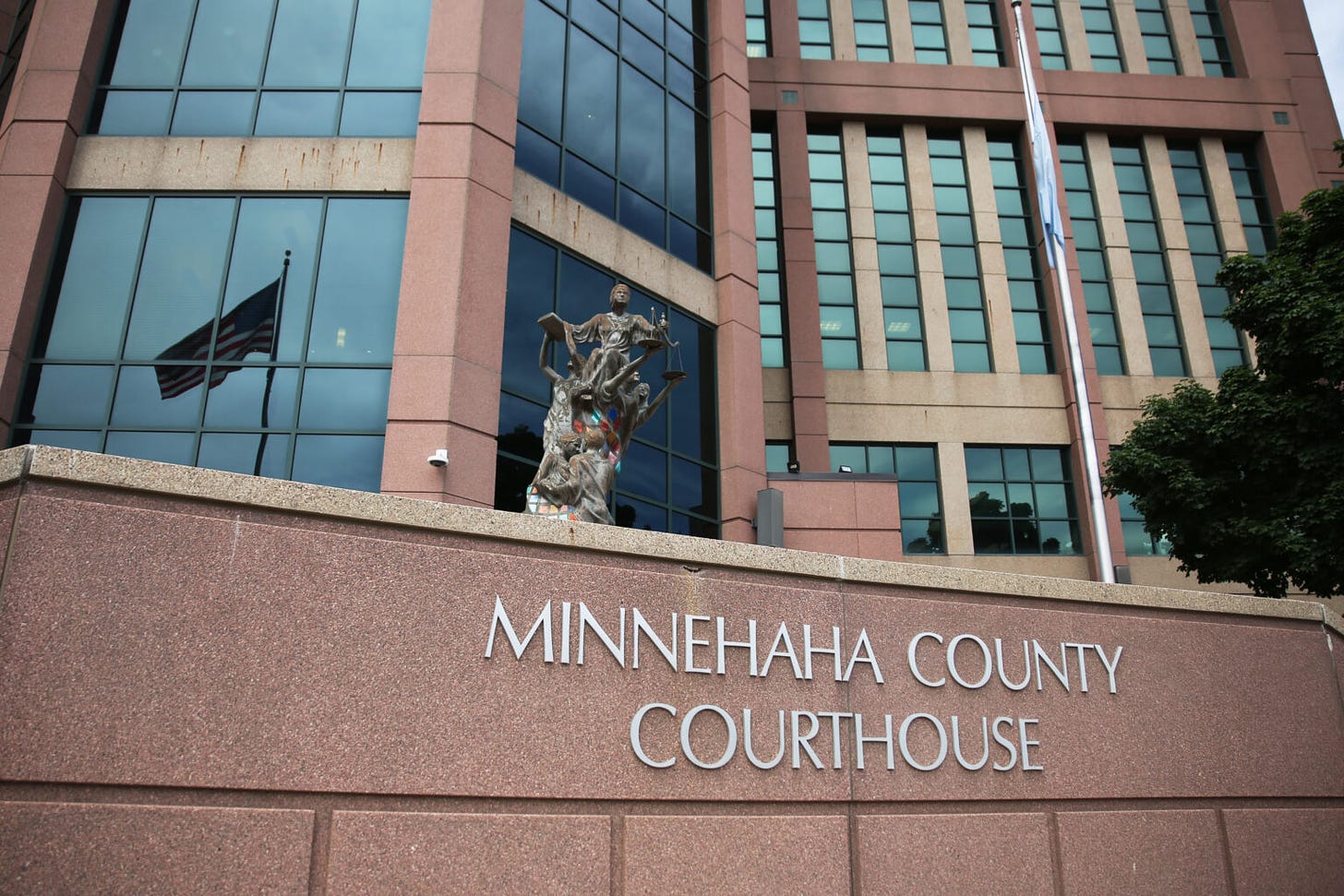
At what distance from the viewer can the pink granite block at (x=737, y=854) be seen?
482cm

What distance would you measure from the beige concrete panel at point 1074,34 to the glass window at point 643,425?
17613 mm

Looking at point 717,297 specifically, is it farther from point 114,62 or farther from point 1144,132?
point 1144,132

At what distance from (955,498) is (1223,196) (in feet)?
42.5

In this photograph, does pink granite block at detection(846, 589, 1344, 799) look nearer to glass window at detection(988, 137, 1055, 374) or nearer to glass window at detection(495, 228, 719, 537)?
glass window at detection(495, 228, 719, 537)

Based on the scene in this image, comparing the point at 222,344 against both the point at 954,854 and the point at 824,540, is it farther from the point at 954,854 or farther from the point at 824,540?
the point at 954,854

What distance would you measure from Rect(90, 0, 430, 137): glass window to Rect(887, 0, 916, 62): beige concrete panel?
17441 mm

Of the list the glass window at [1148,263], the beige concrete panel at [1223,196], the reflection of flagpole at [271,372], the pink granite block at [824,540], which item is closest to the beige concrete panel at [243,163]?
the reflection of flagpole at [271,372]

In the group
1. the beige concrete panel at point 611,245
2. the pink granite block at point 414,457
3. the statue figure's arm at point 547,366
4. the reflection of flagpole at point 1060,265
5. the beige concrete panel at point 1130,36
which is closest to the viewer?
the statue figure's arm at point 547,366

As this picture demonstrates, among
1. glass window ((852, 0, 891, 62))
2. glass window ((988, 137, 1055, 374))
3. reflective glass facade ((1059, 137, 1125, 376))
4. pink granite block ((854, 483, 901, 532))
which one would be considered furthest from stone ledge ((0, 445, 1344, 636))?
glass window ((852, 0, 891, 62))

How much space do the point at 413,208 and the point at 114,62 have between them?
5901mm

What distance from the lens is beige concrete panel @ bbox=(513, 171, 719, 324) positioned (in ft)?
50.9

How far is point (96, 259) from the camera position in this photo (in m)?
14.0

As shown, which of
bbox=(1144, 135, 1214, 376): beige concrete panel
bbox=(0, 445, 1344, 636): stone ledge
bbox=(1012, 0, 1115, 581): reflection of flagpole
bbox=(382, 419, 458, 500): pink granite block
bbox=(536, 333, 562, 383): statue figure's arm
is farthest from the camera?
bbox=(1144, 135, 1214, 376): beige concrete panel

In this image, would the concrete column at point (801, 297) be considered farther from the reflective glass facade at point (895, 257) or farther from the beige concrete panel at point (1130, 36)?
the beige concrete panel at point (1130, 36)
